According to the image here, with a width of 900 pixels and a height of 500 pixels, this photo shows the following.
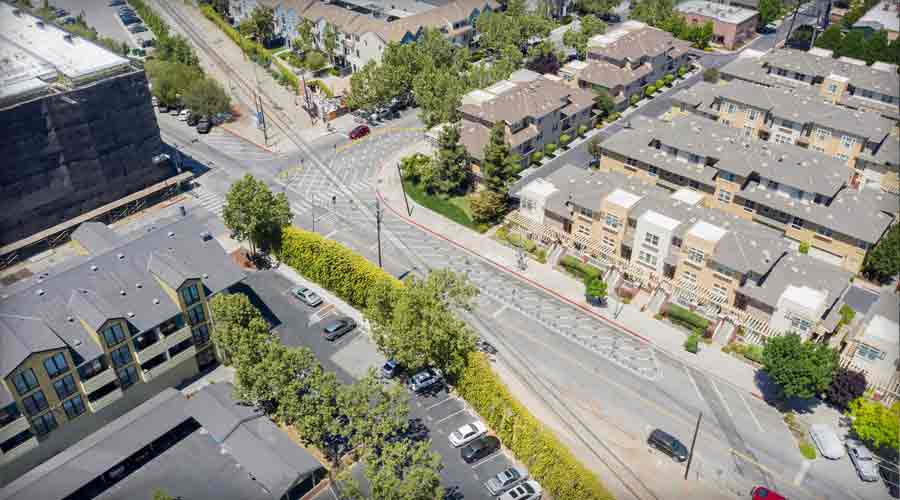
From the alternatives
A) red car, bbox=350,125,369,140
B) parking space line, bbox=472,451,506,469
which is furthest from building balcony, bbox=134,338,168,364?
red car, bbox=350,125,369,140

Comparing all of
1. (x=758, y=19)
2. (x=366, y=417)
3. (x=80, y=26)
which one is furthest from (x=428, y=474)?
(x=758, y=19)

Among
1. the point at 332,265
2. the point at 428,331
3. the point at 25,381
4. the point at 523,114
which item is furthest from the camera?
the point at 523,114

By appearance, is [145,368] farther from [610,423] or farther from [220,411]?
[610,423]

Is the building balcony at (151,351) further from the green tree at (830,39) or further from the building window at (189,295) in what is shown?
the green tree at (830,39)

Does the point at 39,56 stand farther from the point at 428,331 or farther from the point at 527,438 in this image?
the point at 527,438

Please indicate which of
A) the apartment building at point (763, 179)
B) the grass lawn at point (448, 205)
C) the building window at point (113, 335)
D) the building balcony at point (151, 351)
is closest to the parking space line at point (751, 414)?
the apartment building at point (763, 179)

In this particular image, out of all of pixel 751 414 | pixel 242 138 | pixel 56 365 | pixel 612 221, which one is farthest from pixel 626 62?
pixel 56 365

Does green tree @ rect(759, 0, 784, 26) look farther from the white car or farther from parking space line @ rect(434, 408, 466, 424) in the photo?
the white car
